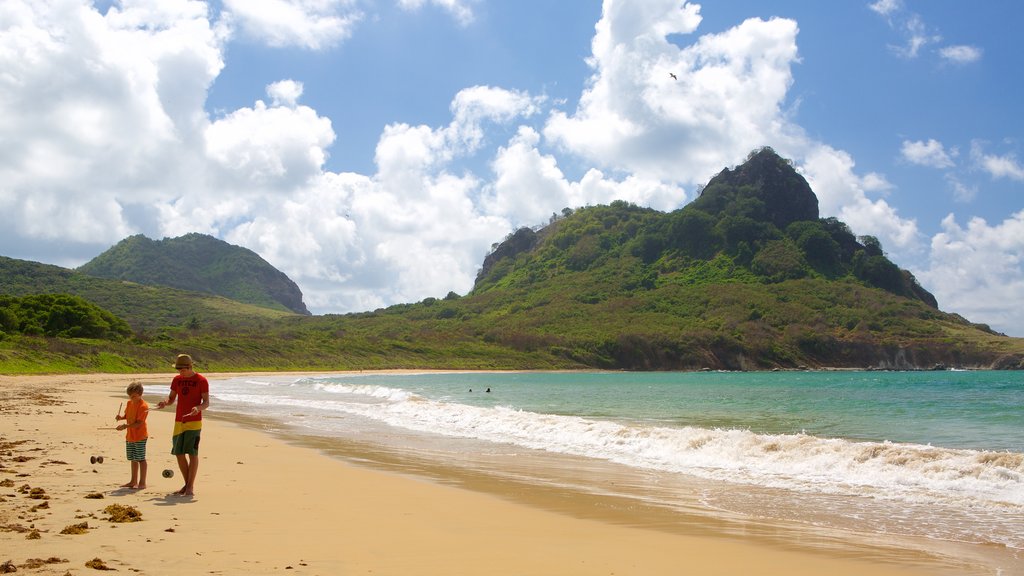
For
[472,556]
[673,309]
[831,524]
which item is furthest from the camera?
[673,309]

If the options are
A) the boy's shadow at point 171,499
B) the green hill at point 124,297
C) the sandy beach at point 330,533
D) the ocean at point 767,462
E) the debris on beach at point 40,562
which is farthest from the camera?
the green hill at point 124,297

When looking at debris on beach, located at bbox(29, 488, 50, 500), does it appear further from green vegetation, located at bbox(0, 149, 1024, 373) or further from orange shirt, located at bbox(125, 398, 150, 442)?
green vegetation, located at bbox(0, 149, 1024, 373)

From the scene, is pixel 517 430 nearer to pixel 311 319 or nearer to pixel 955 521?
pixel 955 521

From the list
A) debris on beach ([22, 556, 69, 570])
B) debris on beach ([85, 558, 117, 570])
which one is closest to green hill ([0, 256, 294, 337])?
debris on beach ([22, 556, 69, 570])

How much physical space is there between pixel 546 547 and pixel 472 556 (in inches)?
34.3

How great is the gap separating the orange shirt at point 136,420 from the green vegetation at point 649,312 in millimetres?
55602

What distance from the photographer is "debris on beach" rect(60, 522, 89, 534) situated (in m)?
6.39

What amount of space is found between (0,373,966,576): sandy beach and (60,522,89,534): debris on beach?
0.22 feet

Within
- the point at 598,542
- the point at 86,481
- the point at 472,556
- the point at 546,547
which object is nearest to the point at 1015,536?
the point at 598,542

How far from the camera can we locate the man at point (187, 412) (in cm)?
888

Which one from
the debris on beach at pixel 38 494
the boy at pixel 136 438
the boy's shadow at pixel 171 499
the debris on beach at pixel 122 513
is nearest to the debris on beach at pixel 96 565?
the debris on beach at pixel 122 513

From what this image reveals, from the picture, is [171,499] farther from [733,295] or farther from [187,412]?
[733,295]

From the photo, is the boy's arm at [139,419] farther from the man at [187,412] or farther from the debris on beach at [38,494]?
the debris on beach at [38,494]

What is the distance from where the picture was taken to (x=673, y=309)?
143 m
